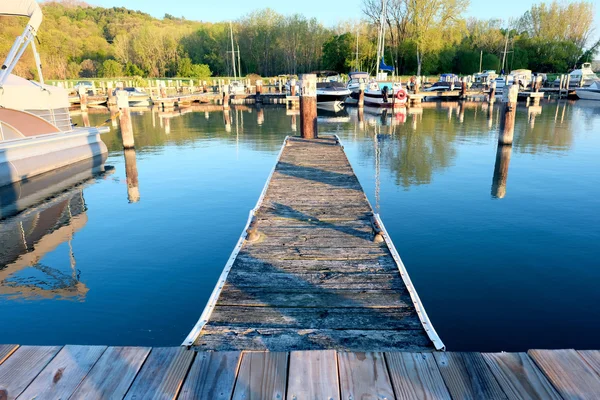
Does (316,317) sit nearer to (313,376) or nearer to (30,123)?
(313,376)

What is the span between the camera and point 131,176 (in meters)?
13.4

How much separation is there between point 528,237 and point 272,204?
16.1 ft

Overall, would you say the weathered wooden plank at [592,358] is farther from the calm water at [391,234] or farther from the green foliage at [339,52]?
the green foliage at [339,52]

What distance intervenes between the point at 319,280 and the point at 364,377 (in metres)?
1.86

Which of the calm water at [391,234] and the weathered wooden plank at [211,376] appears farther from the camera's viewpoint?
the calm water at [391,234]

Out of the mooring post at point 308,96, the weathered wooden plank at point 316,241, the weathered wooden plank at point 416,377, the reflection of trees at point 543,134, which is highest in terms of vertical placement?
the mooring post at point 308,96

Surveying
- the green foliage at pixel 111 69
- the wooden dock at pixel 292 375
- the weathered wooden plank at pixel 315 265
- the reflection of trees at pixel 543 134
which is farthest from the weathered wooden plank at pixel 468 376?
the green foliage at pixel 111 69

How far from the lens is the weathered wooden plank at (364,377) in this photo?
2.18 m

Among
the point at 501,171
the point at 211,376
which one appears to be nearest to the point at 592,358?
the point at 211,376

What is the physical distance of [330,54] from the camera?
190ft

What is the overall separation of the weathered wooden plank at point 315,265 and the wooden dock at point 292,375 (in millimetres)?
1853

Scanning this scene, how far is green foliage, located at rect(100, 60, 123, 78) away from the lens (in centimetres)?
5722

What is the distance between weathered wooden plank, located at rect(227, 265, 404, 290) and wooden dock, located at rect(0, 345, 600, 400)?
150 centimetres

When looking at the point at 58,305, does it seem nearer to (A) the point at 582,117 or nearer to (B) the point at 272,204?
(B) the point at 272,204
